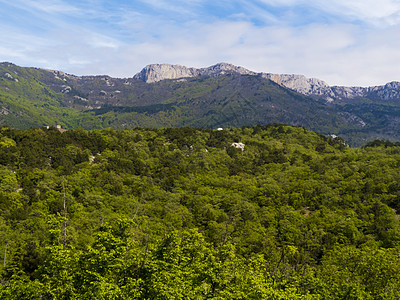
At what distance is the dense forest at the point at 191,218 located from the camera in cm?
2820

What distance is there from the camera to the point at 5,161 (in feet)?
281

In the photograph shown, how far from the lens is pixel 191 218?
250ft

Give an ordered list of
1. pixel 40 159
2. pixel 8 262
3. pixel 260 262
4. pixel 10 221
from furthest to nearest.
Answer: pixel 40 159 → pixel 10 221 → pixel 8 262 → pixel 260 262

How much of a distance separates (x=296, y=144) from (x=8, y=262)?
427 ft

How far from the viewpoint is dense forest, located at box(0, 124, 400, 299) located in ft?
92.5

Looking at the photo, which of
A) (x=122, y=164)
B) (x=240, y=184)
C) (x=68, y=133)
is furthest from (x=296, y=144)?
(x=68, y=133)

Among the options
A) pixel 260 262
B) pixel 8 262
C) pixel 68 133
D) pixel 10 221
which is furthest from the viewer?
pixel 68 133

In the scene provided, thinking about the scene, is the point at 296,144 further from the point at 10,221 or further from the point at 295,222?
the point at 10,221

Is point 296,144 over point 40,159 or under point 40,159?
over

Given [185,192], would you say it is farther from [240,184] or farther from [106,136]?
[106,136]

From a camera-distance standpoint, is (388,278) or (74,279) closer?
(74,279)

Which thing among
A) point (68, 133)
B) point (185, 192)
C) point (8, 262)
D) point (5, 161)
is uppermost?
point (68, 133)

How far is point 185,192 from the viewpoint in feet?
313

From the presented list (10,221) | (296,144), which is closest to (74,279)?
(10,221)
